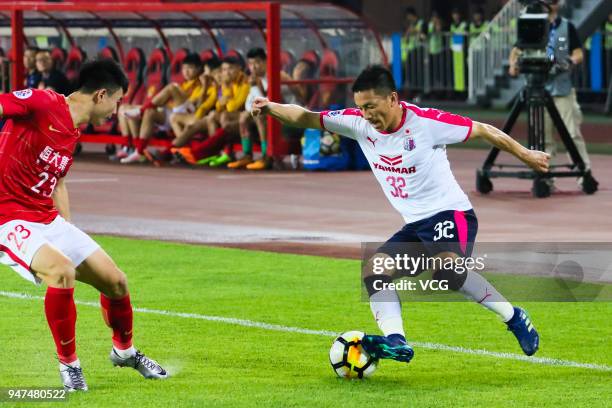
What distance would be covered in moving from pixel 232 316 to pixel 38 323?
1423mm

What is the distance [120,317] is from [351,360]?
1362 mm

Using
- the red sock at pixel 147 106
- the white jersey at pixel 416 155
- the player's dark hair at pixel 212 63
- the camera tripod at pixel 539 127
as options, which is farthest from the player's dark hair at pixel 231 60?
the white jersey at pixel 416 155

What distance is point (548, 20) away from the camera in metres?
19.1

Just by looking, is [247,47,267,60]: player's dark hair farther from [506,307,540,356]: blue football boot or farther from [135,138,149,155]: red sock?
[506,307,540,356]: blue football boot

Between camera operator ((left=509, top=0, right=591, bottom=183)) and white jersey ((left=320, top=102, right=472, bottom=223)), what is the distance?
10.0 meters

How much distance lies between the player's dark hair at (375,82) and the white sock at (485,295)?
4.06 feet

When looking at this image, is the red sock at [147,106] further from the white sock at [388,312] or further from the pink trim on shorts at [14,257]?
the pink trim on shorts at [14,257]

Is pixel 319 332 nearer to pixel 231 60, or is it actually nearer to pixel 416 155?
pixel 416 155

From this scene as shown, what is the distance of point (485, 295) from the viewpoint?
30.5ft

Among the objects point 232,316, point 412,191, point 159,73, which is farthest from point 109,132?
point 412,191

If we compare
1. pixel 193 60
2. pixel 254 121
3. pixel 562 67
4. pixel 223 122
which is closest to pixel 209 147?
pixel 223 122

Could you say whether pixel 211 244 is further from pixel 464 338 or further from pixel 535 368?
pixel 535 368

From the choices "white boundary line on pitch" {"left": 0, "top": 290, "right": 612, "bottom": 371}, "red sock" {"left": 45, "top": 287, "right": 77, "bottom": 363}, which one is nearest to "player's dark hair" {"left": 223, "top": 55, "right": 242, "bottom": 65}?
"white boundary line on pitch" {"left": 0, "top": 290, "right": 612, "bottom": 371}

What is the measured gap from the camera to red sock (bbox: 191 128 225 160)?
24266 millimetres
